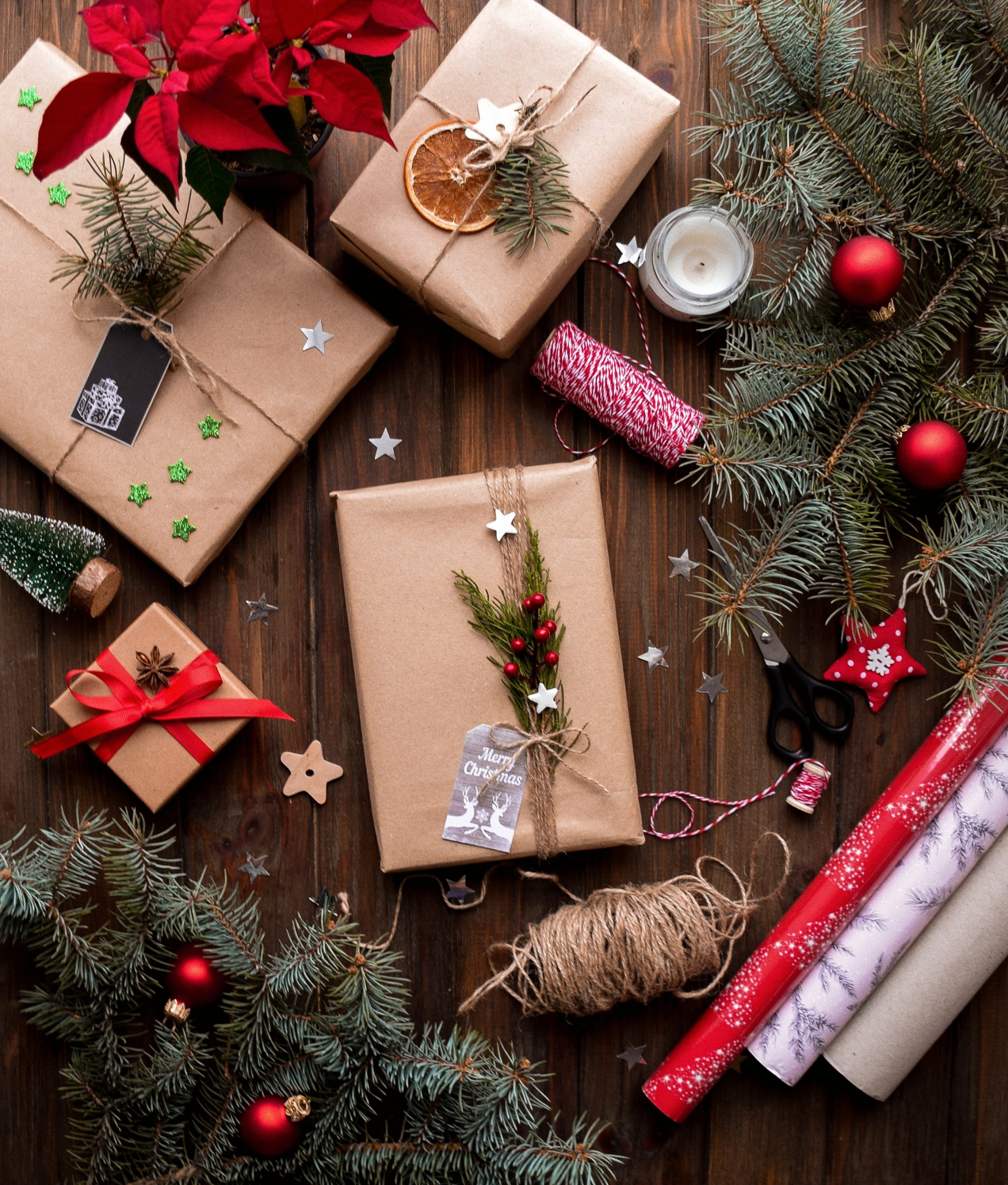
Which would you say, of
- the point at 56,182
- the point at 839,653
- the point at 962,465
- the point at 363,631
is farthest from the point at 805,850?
the point at 56,182

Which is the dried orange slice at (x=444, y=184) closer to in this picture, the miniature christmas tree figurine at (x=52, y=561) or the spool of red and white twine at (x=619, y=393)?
the spool of red and white twine at (x=619, y=393)

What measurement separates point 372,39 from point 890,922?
1.05 m

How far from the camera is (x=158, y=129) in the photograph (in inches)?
28.8

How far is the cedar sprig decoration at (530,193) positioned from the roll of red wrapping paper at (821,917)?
72cm

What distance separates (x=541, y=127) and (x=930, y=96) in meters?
0.41

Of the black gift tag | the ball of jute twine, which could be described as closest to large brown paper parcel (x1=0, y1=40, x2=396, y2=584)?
the black gift tag

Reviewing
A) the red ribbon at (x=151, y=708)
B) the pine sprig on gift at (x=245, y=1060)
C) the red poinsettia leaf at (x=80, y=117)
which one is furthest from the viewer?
the red ribbon at (x=151, y=708)

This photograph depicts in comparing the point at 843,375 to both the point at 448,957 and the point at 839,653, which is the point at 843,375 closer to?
the point at 839,653

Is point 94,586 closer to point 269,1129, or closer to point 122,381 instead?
point 122,381

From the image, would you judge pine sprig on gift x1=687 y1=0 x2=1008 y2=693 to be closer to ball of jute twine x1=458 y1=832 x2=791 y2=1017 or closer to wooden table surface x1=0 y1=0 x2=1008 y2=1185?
wooden table surface x1=0 y1=0 x2=1008 y2=1185

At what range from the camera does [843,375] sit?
100 cm

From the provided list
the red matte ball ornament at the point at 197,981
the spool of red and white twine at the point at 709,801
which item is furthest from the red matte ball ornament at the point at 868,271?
the red matte ball ornament at the point at 197,981

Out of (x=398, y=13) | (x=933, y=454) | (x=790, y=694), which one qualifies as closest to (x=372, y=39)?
(x=398, y=13)

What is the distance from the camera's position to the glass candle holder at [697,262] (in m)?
1.04
